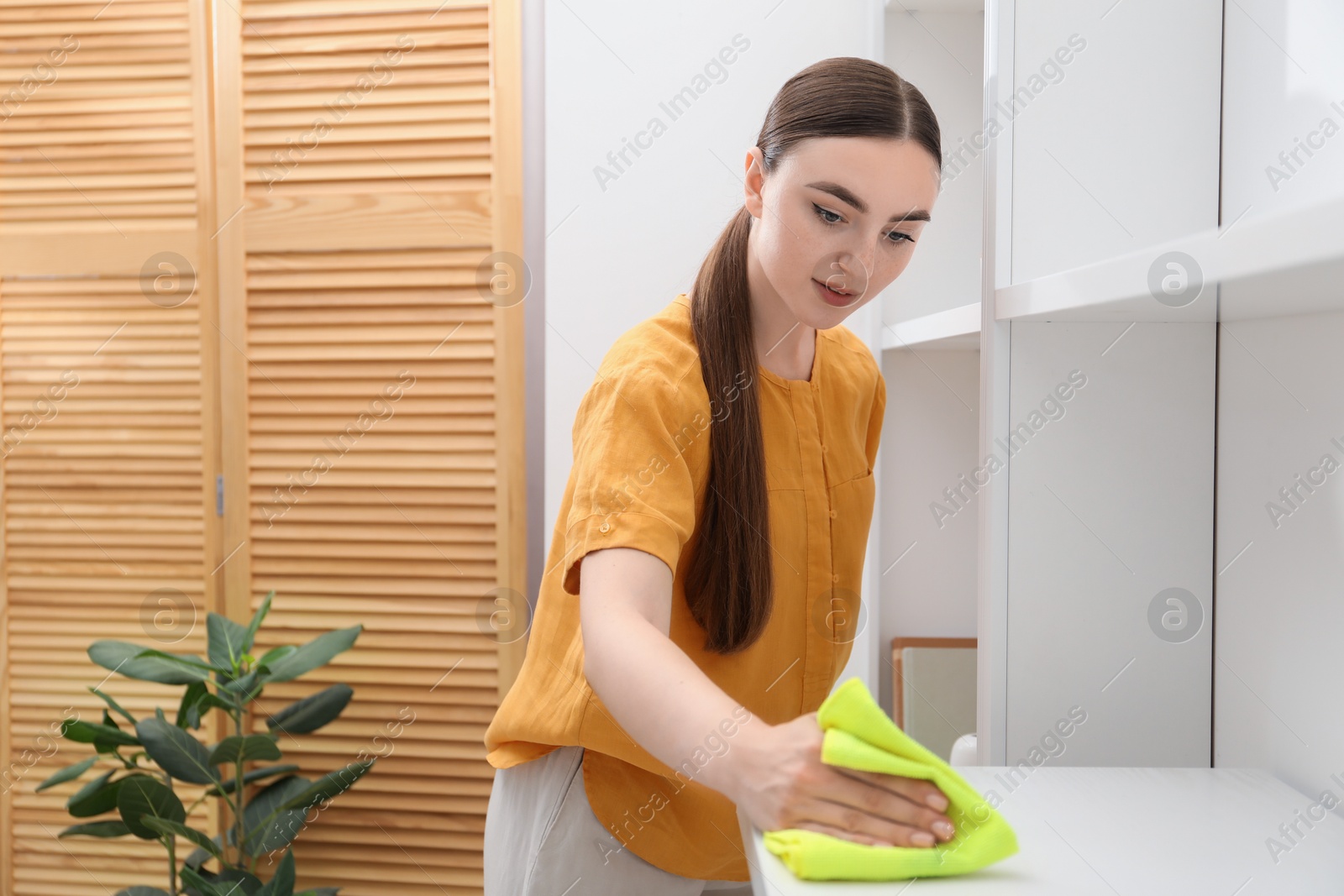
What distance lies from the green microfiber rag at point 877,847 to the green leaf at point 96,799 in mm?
1474

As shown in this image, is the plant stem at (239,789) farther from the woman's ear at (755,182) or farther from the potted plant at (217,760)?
the woman's ear at (755,182)

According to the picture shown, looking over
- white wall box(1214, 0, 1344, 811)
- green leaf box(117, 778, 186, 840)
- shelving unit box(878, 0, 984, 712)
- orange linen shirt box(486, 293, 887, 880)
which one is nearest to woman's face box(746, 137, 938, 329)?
orange linen shirt box(486, 293, 887, 880)

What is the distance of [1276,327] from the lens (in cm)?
75

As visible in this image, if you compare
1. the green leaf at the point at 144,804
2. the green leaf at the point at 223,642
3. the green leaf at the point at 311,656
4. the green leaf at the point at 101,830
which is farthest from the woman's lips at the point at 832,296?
the green leaf at the point at 101,830

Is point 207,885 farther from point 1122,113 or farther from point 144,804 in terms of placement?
point 1122,113

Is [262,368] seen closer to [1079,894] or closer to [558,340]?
[558,340]

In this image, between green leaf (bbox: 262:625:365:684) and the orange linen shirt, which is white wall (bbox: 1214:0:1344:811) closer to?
the orange linen shirt

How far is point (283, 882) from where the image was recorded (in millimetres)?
1545

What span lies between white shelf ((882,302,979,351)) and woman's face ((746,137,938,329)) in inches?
7.0

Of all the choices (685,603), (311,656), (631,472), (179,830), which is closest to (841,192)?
(631,472)

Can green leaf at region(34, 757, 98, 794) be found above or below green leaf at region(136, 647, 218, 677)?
below

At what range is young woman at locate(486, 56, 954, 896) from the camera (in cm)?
71

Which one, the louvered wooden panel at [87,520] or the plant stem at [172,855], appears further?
the louvered wooden panel at [87,520]

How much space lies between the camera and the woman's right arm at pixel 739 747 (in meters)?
0.54
